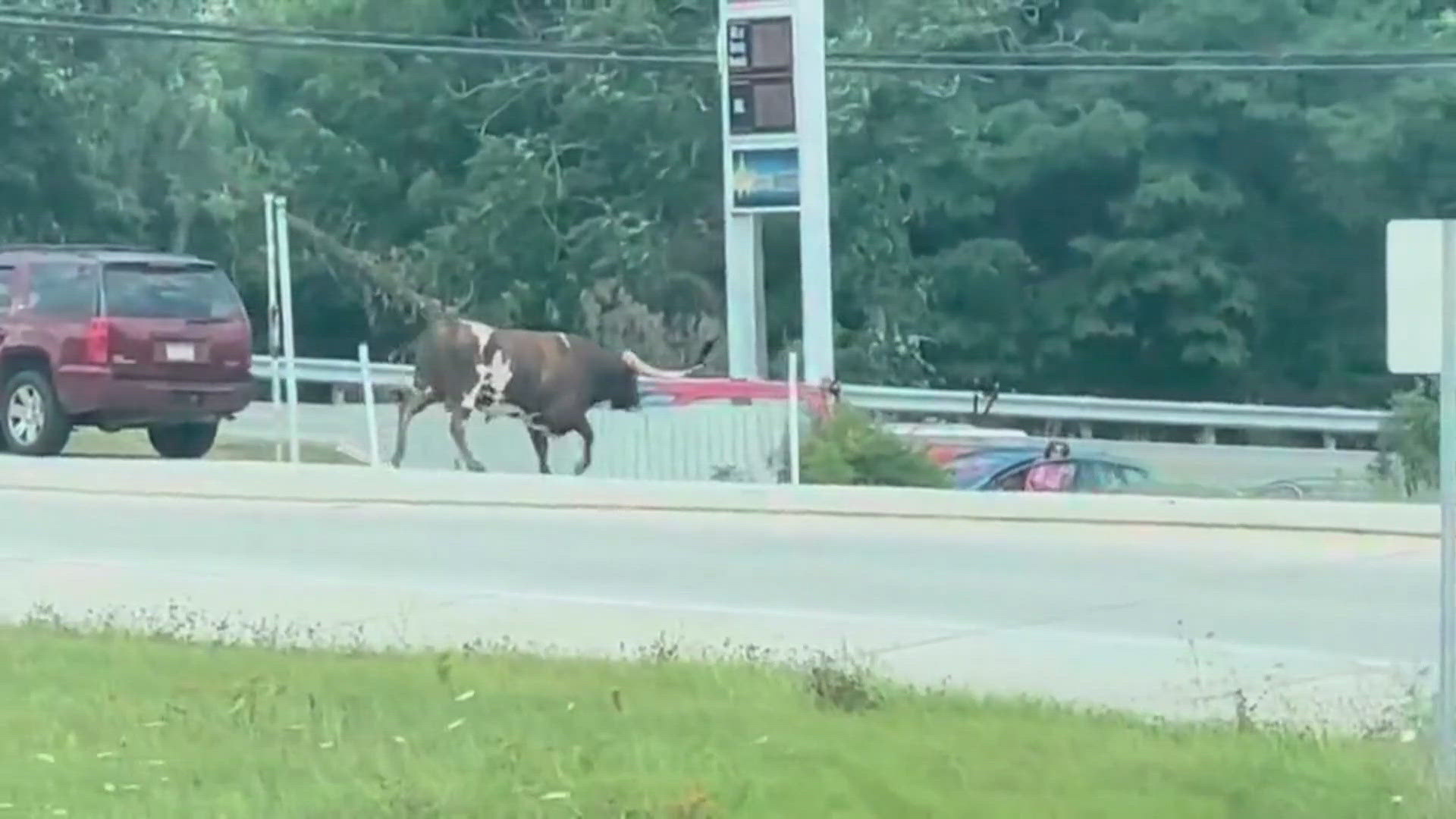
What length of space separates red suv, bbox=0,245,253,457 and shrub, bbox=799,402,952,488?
5403 millimetres

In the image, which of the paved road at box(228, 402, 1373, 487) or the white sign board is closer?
the white sign board

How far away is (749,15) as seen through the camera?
86.4 ft

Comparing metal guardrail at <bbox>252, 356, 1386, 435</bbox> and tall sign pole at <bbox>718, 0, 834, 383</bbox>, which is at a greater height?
tall sign pole at <bbox>718, 0, 834, 383</bbox>

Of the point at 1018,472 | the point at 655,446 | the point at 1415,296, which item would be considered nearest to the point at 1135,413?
the point at 1018,472

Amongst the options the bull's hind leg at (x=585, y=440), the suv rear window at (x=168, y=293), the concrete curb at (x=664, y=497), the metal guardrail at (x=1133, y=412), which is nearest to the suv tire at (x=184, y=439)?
the suv rear window at (x=168, y=293)

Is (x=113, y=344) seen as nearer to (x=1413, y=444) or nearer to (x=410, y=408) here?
(x=410, y=408)

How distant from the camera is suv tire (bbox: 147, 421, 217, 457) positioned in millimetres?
25016

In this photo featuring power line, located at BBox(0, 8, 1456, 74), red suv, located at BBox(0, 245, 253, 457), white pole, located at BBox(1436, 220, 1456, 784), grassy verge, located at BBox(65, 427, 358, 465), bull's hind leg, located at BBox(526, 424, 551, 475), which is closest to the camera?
white pole, located at BBox(1436, 220, 1456, 784)

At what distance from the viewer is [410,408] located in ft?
76.2

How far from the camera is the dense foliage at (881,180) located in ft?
130

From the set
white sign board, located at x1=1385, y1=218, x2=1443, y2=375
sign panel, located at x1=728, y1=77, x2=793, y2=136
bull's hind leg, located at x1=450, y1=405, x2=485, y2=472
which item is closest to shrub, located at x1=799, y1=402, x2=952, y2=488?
bull's hind leg, located at x1=450, y1=405, x2=485, y2=472

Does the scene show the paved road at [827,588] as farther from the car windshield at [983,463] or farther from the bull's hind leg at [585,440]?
the car windshield at [983,463]

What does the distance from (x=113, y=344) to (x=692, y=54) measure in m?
16.6

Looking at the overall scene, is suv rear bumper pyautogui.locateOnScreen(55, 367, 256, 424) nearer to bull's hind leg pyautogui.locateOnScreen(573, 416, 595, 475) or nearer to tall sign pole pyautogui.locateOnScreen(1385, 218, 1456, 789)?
bull's hind leg pyautogui.locateOnScreen(573, 416, 595, 475)
